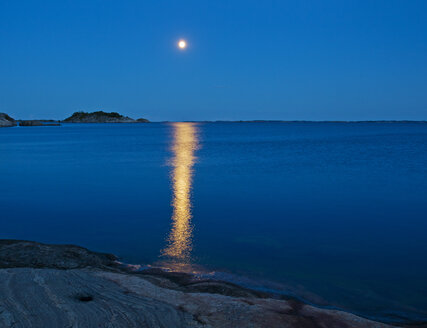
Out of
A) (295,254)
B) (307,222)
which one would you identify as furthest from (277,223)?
(295,254)

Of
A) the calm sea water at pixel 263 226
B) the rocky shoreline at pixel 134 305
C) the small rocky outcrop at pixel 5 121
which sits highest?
the small rocky outcrop at pixel 5 121

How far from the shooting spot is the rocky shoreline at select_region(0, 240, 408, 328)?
5285 mm

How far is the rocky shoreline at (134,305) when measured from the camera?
17.3 feet

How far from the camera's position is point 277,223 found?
536 inches

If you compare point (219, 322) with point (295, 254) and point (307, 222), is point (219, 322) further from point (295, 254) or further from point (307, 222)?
point (307, 222)

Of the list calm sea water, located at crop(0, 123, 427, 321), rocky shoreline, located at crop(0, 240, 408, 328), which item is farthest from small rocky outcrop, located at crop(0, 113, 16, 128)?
rocky shoreline, located at crop(0, 240, 408, 328)

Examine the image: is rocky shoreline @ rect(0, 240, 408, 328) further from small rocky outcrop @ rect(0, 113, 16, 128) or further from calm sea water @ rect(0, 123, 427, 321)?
small rocky outcrop @ rect(0, 113, 16, 128)

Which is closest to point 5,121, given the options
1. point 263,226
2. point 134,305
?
point 263,226

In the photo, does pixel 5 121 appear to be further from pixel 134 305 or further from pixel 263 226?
pixel 134 305

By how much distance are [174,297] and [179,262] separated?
321 centimetres

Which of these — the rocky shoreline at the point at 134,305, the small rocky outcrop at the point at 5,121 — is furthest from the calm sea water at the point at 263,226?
the small rocky outcrop at the point at 5,121

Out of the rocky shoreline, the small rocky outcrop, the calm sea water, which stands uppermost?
the small rocky outcrop

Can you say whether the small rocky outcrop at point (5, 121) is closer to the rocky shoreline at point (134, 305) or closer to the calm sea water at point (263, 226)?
the calm sea water at point (263, 226)

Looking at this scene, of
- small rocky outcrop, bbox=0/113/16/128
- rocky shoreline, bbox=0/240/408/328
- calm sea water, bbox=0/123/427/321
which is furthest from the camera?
small rocky outcrop, bbox=0/113/16/128
